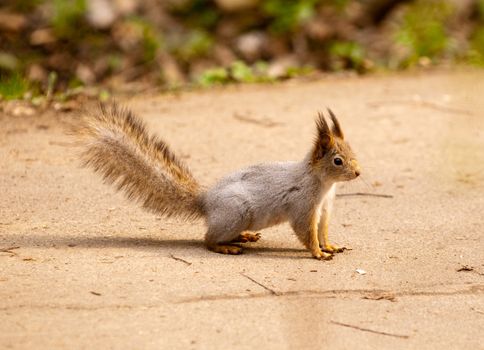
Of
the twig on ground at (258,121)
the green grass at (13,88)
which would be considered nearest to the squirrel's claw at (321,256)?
the twig on ground at (258,121)

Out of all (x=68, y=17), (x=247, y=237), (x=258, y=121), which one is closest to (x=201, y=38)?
(x=68, y=17)

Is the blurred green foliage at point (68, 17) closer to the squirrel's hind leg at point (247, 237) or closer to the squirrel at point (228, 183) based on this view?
the squirrel at point (228, 183)

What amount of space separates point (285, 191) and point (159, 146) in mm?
656

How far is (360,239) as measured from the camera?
4246 millimetres

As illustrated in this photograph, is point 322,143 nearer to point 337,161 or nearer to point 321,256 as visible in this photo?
point 337,161

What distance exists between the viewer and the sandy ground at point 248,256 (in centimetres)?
285

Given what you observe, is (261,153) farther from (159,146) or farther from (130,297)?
(130,297)

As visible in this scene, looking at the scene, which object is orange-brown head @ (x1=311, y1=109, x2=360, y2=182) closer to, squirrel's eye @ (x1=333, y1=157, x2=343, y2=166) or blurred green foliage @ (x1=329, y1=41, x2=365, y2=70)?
squirrel's eye @ (x1=333, y1=157, x2=343, y2=166)

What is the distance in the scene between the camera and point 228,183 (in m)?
4.04

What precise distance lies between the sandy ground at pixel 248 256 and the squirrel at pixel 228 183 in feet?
0.46

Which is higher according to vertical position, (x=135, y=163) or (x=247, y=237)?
(x=135, y=163)

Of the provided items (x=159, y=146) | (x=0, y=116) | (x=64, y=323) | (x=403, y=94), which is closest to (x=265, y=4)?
(x=403, y=94)

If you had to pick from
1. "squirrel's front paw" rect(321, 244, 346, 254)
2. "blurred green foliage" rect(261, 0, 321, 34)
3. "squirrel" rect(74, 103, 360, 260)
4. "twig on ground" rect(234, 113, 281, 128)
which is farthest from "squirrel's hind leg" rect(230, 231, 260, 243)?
"blurred green foliage" rect(261, 0, 321, 34)

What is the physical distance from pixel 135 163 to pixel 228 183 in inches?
17.7
